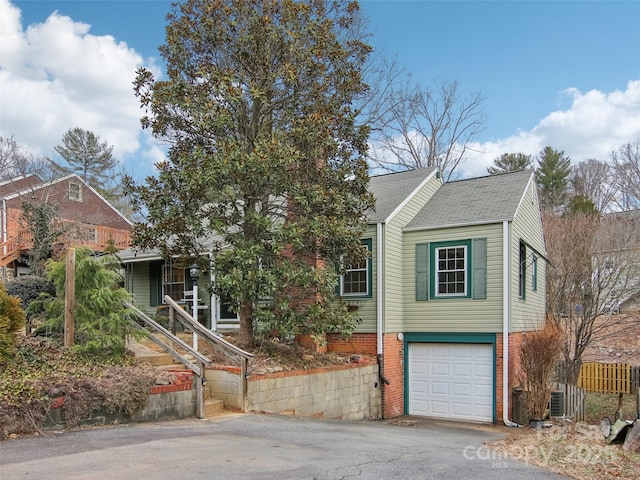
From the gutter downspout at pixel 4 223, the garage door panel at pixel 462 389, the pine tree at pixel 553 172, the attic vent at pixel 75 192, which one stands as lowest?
the garage door panel at pixel 462 389

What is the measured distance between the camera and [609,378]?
1655 cm

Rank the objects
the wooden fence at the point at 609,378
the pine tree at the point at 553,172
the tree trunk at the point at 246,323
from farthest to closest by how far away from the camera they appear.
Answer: the pine tree at the point at 553,172
the wooden fence at the point at 609,378
the tree trunk at the point at 246,323

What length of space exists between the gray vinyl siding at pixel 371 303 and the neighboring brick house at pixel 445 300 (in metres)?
0.03

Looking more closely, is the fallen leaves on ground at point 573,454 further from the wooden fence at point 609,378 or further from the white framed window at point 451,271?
the wooden fence at point 609,378

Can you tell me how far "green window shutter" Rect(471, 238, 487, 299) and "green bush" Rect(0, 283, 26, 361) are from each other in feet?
32.4

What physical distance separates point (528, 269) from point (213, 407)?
1025 centimetres

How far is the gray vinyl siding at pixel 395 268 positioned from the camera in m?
13.6

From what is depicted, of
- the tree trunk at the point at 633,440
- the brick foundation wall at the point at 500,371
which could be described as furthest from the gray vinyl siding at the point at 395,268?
the tree trunk at the point at 633,440

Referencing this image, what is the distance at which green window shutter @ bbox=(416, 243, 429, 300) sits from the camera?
1405 centimetres

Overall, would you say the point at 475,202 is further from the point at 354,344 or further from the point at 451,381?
the point at 354,344

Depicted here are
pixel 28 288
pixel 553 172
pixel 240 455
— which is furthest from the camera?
pixel 553 172

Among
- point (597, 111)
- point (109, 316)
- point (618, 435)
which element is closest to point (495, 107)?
point (597, 111)

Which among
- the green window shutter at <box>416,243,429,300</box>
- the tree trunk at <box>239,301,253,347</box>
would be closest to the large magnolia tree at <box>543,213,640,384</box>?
the green window shutter at <box>416,243,429,300</box>

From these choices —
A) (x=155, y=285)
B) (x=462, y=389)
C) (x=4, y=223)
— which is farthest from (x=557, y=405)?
(x=4, y=223)
